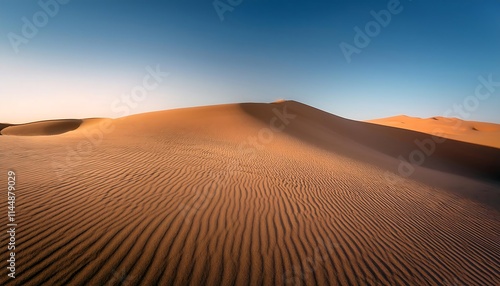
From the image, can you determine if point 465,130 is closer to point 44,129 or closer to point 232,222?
point 232,222

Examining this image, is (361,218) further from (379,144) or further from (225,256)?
(379,144)

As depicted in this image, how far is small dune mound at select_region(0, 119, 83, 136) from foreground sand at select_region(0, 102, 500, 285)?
27955 millimetres

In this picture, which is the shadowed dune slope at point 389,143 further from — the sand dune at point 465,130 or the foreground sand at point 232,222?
the foreground sand at point 232,222

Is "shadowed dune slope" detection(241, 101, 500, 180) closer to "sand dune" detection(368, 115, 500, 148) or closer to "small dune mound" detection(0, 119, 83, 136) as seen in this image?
"sand dune" detection(368, 115, 500, 148)

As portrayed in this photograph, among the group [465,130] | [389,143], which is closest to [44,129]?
[389,143]

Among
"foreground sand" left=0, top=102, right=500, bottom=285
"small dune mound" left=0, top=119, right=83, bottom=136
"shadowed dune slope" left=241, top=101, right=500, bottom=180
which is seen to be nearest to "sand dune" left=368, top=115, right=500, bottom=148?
"shadowed dune slope" left=241, top=101, right=500, bottom=180

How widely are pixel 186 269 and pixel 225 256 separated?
2.08ft

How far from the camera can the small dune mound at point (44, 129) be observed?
30075 mm

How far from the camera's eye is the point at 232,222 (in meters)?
4.57

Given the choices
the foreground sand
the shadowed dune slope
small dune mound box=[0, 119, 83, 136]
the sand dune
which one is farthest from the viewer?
small dune mound box=[0, 119, 83, 136]

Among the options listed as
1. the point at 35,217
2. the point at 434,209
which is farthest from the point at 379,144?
the point at 35,217

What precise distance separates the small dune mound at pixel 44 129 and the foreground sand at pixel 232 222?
91.7 feet

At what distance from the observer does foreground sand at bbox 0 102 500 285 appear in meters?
3.17

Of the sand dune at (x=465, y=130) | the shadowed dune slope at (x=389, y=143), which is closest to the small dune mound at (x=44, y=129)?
the shadowed dune slope at (x=389, y=143)
